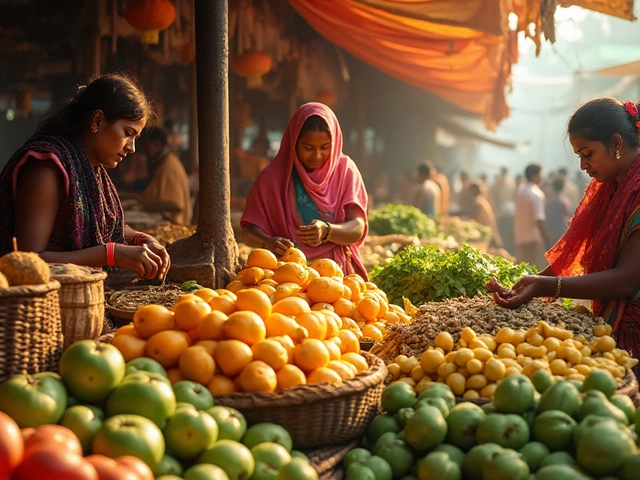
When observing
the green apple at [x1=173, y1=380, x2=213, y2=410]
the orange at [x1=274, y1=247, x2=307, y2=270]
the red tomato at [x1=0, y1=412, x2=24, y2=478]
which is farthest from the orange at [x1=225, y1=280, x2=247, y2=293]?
the red tomato at [x1=0, y1=412, x2=24, y2=478]

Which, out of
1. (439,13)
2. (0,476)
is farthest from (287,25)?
(0,476)

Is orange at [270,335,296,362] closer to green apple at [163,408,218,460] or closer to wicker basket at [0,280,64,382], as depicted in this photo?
green apple at [163,408,218,460]

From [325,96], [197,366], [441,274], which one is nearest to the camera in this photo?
[197,366]

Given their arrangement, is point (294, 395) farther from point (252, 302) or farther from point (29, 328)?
point (29, 328)

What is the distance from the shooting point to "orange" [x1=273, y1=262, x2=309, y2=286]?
3.24 m

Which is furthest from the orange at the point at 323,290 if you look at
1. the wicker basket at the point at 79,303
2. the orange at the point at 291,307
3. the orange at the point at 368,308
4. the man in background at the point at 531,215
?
the man in background at the point at 531,215

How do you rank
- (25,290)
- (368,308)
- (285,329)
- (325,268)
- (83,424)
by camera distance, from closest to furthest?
1. (83,424)
2. (25,290)
3. (285,329)
4. (368,308)
5. (325,268)

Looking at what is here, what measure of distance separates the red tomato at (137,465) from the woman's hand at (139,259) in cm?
115

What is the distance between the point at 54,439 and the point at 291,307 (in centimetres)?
118

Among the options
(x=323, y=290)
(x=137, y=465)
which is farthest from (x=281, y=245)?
(x=137, y=465)

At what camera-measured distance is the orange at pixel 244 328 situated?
2367 millimetres

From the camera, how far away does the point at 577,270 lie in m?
3.72

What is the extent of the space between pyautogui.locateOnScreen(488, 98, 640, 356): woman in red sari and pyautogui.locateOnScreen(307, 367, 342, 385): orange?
3.55 feet

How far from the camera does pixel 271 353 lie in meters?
2.32
